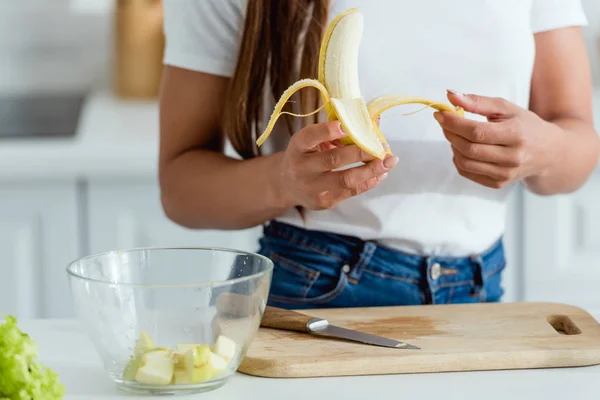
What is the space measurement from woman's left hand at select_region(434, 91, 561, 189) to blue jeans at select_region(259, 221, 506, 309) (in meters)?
0.16

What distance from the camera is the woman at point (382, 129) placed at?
103cm

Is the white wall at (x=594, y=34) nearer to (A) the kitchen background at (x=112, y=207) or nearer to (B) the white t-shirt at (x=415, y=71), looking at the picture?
(A) the kitchen background at (x=112, y=207)

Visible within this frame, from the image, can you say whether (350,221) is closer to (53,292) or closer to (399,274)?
(399,274)

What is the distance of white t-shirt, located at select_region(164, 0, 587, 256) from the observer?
1035 mm

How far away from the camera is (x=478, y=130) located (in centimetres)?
85

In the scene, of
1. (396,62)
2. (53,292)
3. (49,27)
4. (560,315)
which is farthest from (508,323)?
(49,27)

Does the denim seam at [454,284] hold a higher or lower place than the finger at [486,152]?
lower

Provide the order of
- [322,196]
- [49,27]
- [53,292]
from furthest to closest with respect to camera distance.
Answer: [49,27], [53,292], [322,196]

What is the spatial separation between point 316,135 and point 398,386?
23 centimetres

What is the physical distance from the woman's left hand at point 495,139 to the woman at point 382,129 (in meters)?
0.07

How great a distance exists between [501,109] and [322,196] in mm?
197

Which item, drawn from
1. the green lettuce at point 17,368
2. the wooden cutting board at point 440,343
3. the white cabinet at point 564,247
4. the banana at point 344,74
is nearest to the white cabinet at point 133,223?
the white cabinet at point 564,247

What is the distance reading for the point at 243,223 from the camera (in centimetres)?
107

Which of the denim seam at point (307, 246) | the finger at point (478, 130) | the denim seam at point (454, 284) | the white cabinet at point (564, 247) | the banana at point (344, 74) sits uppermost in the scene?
the banana at point (344, 74)
